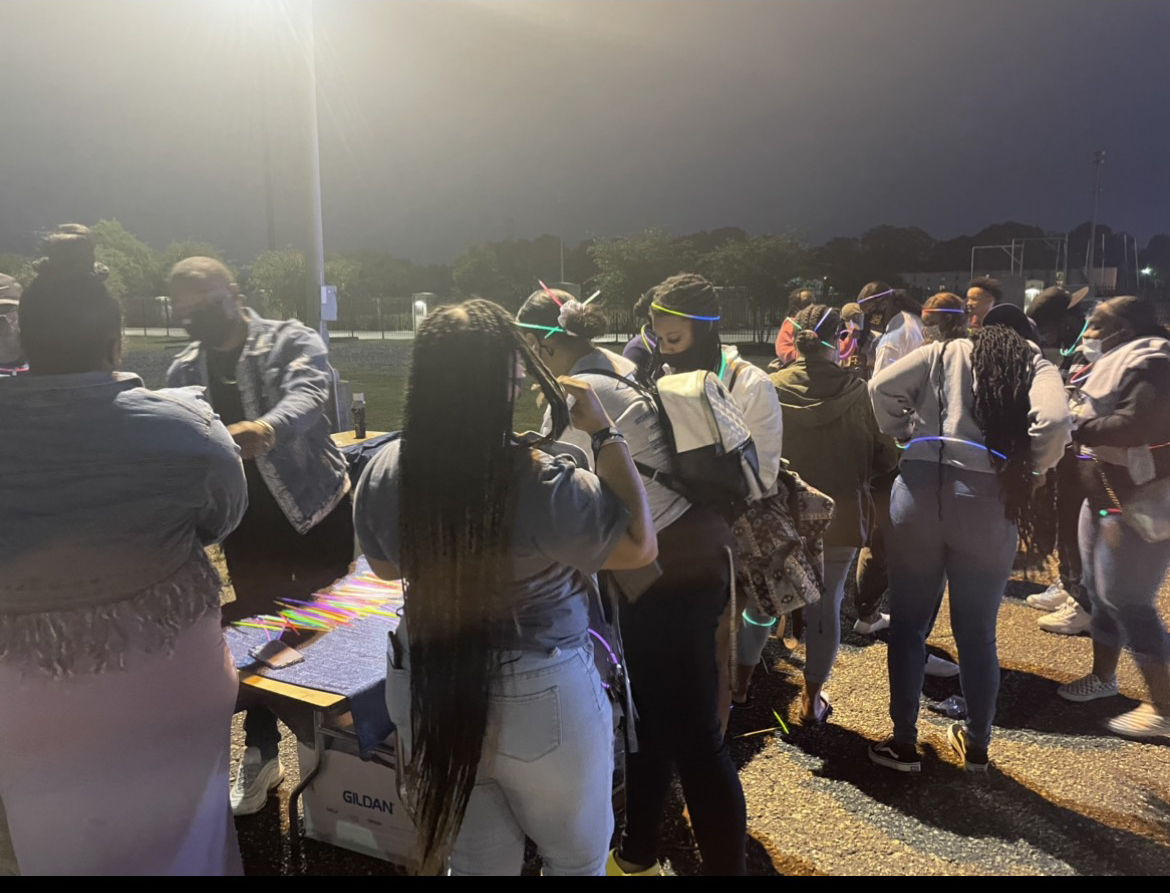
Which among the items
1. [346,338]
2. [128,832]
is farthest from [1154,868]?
[346,338]

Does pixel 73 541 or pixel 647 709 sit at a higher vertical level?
pixel 73 541

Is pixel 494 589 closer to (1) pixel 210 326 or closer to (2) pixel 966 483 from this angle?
(1) pixel 210 326

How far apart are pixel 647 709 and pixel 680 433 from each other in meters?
0.73

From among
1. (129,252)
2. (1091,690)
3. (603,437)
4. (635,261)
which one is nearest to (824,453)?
(1091,690)

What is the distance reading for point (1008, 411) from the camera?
251 centimetres

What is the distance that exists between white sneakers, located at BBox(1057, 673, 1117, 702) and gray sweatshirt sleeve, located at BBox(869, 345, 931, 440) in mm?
1693

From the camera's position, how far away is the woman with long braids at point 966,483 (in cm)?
252

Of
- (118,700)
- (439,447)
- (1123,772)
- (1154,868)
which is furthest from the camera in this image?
(1123,772)

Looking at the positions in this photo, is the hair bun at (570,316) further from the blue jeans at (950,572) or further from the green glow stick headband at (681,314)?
the blue jeans at (950,572)


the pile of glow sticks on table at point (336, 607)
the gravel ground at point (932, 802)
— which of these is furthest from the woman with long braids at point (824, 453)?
the pile of glow sticks on table at point (336, 607)

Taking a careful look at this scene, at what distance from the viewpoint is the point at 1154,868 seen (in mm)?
2352

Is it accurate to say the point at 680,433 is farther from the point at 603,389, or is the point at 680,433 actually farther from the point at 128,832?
the point at 128,832

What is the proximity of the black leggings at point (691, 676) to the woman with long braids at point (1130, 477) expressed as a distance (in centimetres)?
204

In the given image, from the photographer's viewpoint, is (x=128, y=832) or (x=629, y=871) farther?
(x=629, y=871)
